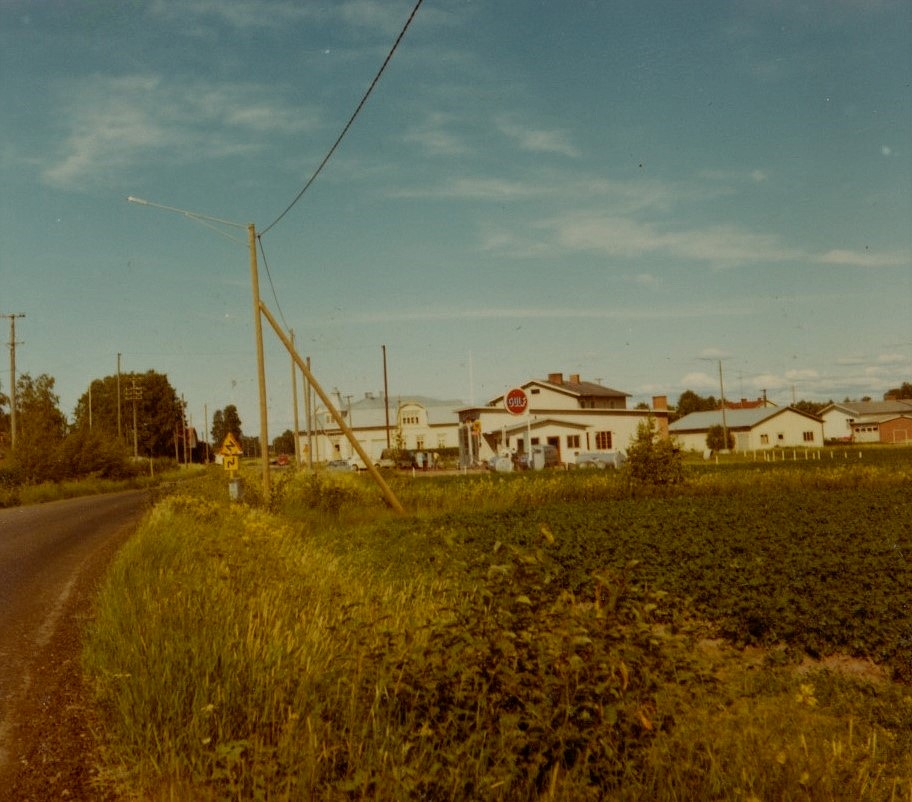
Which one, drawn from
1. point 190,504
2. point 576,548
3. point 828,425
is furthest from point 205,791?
point 828,425

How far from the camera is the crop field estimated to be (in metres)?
4.05

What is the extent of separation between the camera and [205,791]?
3840mm

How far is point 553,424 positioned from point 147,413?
69380 millimetres

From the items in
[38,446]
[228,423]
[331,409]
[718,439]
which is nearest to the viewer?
[331,409]

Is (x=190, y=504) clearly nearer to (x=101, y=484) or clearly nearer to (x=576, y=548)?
(x=576, y=548)

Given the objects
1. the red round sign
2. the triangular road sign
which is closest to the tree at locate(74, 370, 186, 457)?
the red round sign

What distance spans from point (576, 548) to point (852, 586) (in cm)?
433

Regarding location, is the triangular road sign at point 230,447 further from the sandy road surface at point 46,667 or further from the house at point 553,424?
the house at point 553,424

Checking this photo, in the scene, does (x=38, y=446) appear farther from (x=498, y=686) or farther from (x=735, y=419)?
(x=735, y=419)

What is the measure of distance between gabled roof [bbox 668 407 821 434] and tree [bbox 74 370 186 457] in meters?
65.2

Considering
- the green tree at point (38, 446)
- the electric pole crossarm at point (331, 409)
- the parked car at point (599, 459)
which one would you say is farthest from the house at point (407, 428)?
the electric pole crossarm at point (331, 409)

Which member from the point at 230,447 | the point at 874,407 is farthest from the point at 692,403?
the point at 230,447

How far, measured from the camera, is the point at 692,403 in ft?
470

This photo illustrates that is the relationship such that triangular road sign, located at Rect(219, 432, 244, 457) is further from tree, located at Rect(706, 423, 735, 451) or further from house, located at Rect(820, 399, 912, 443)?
house, located at Rect(820, 399, 912, 443)
